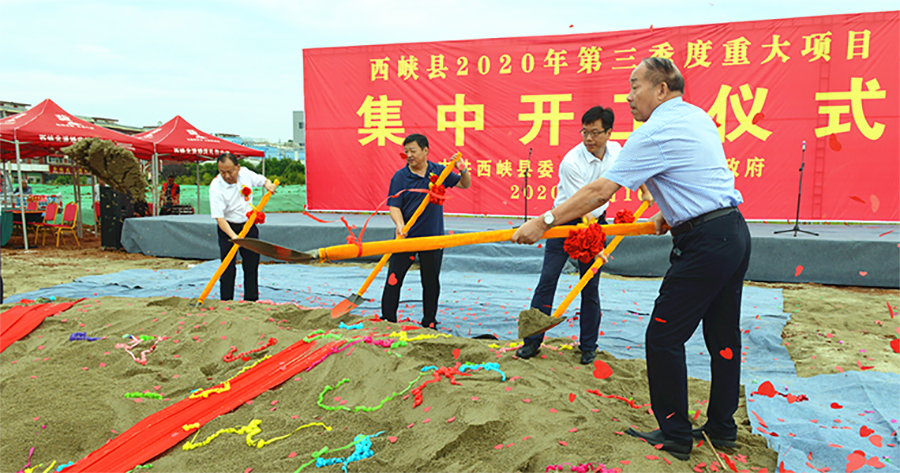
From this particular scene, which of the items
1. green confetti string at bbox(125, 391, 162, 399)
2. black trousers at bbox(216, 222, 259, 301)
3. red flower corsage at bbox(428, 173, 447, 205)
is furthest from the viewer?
black trousers at bbox(216, 222, 259, 301)

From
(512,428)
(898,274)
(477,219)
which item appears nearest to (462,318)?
(512,428)

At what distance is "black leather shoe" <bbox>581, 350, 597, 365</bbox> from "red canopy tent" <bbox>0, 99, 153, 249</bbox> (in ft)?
27.0

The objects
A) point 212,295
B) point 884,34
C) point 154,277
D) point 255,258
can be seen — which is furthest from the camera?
point 884,34

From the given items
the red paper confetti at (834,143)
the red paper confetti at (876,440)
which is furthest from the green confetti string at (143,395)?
the red paper confetti at (834,143)

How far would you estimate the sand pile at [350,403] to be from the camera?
4.97 feet

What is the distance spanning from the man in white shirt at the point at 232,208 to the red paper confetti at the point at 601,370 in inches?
92.5

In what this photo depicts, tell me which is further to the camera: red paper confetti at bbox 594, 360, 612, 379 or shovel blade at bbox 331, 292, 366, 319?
shovel blade at bbox 331, 292, 366, 319

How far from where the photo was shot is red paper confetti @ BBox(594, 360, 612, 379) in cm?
231

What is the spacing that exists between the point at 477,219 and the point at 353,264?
3134 mm

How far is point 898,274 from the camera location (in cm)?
478

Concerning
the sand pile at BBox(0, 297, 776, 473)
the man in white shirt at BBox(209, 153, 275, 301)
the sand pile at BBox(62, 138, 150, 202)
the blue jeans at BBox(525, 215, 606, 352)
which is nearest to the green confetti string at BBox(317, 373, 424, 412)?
the sand pile at BBox(0, 297, 776, 473)

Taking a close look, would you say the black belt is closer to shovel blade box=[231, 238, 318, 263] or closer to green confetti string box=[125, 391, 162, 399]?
shovel blade box=[231, 238, 318, 263]

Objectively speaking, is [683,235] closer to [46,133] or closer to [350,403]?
[350,403]

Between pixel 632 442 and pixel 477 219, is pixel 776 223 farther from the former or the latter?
pixel 632 442
